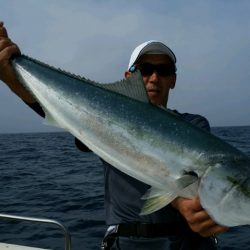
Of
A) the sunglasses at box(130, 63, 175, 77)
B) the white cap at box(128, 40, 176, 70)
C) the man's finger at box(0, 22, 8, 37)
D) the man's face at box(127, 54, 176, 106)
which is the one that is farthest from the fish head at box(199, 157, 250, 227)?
the man's finger at box(0, 22, 8, 37)

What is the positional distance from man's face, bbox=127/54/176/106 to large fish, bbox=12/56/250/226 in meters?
1.05

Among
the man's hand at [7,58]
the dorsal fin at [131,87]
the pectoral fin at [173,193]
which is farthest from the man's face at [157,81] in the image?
the pectoral fin at [173,193]

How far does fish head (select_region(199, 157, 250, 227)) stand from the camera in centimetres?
277

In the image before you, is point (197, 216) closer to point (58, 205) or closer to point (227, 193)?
point (227, 193)

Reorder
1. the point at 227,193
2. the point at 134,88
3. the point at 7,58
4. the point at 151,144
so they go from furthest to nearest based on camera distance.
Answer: the point at 7,58 < the point at 134,88 < the point at 151,144 < the point at 227,193

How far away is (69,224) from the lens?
9883mm

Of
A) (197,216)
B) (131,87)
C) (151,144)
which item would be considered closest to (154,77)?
(131,87)

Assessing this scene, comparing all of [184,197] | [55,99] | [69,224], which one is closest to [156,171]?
[184,197]

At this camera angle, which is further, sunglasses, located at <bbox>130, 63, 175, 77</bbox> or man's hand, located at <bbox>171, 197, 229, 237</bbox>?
sunglasses, located at <bbox>130, 63, 175, 77</bbox>

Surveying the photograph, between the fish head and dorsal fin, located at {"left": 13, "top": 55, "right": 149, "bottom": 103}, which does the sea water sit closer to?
dorsal fin, located at {"left": 13, "top": 55, "right": 149, "bottom": 103}

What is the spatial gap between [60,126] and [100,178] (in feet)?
47.4

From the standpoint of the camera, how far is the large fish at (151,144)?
2.81 metres

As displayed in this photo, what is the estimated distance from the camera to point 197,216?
9.96 ft

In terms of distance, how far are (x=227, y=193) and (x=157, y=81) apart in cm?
167
